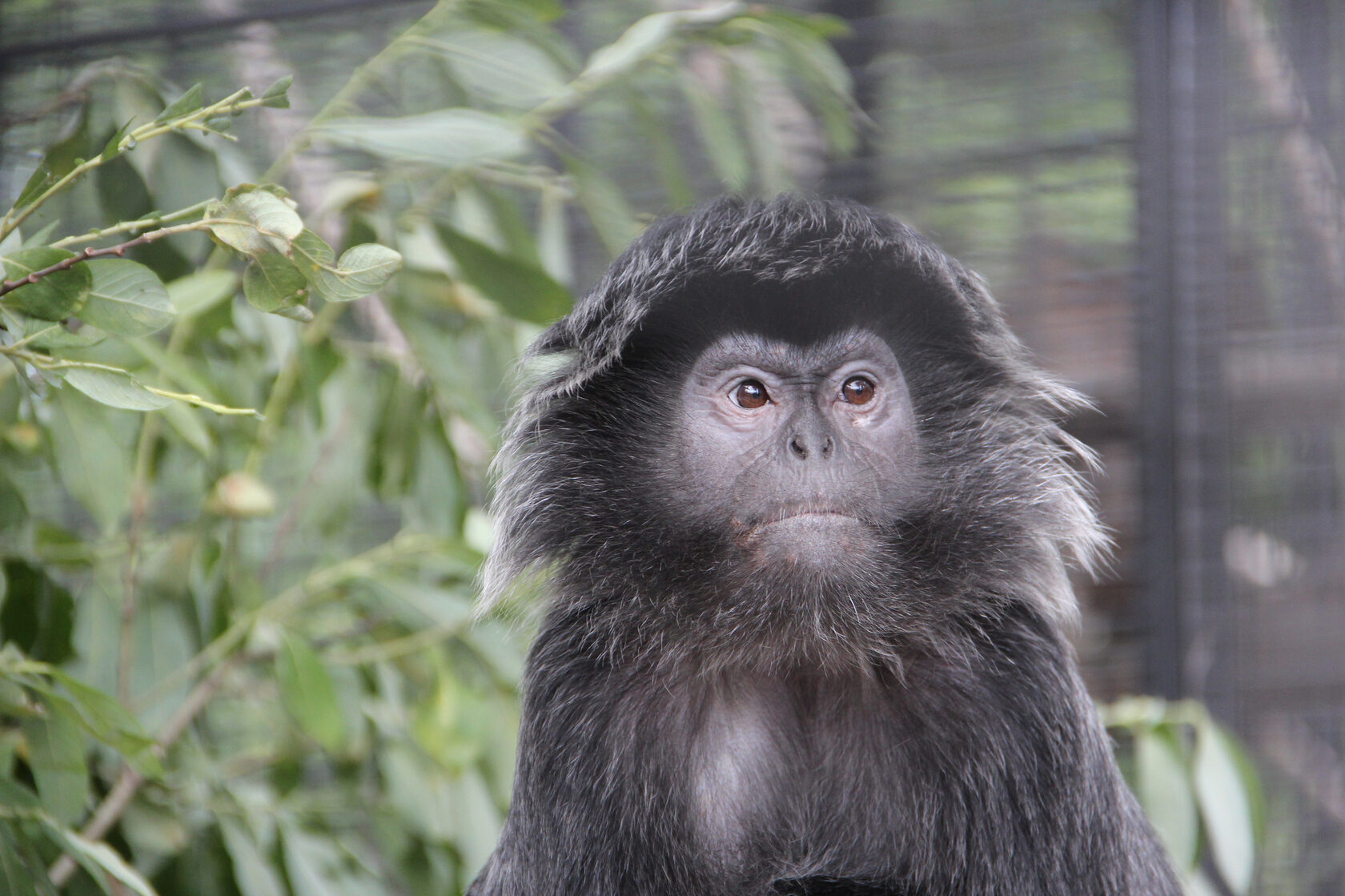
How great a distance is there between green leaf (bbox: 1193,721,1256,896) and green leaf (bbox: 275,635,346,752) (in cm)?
137

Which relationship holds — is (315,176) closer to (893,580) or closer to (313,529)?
(313,529)

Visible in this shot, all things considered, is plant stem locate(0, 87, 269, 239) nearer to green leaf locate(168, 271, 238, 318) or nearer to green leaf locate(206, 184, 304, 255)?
green leaf locate(206, 184, 304, 255)

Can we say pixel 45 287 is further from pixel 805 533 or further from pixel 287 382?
pixel 287 382

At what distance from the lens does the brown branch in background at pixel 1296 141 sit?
2824mm

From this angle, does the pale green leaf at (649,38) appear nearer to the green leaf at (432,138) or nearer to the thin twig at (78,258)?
the green leaf at (432,138)

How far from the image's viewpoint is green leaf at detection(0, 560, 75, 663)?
172 centimetres

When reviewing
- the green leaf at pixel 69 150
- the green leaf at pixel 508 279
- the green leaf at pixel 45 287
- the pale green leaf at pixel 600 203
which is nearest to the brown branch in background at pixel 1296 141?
the pale green leaf at pixel 600 203

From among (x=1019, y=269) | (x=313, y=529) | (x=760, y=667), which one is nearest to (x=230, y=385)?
(x=313, y=529)

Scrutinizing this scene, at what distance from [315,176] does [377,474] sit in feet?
3.44

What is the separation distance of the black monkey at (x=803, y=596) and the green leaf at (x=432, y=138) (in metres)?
0.22

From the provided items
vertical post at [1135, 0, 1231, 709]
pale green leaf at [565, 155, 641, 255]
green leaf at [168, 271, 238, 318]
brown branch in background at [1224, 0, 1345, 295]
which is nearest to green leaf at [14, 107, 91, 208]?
green leaf at [168, 271, 238, 318]

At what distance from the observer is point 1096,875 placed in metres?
1.47

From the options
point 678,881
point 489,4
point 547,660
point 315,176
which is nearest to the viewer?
point 678,881

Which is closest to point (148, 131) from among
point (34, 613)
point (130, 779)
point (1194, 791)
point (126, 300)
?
point (126, 300)
